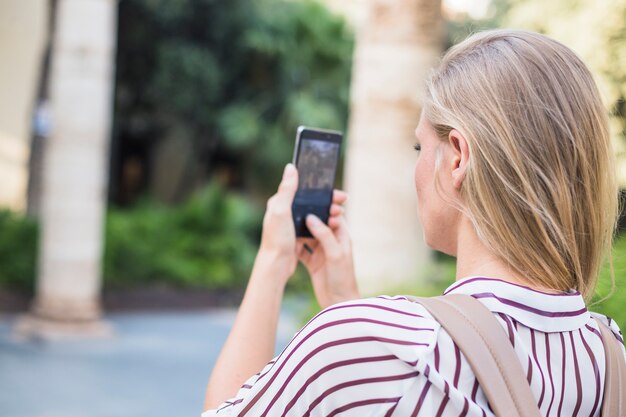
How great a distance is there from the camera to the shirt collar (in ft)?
4.37

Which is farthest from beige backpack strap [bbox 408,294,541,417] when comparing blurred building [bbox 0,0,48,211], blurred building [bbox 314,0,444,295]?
blurred building [bbox 0,0,48,211]

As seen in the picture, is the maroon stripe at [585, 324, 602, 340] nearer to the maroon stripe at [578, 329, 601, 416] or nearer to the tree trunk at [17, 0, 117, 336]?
the maroon stripe at [578, 329, 601, 416]

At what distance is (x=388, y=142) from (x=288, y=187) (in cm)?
464

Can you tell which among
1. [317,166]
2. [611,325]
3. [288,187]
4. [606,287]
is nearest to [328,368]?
[611,325]

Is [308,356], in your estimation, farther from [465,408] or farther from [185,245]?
[185,245]

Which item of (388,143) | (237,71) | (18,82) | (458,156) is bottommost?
(458,156)

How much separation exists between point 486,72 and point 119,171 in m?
21.7

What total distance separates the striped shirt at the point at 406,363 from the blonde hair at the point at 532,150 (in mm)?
71

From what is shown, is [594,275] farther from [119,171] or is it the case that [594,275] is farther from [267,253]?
[119,171]

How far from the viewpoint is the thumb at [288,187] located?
75.8 inches

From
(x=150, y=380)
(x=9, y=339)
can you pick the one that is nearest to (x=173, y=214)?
(x=9, y=339)

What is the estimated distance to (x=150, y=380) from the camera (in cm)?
895

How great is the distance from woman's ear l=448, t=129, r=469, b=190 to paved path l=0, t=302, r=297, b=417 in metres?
6.53

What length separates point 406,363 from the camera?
4.02 feet
